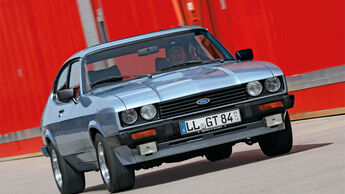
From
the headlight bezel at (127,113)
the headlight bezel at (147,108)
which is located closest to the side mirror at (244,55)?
the headlight bezel at (147,108)

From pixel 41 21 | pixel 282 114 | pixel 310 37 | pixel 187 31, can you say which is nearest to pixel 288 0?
pixel 310 37

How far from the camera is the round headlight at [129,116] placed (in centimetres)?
710

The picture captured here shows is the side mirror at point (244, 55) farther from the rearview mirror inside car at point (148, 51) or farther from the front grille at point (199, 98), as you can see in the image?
the front grille at point (199, 98)

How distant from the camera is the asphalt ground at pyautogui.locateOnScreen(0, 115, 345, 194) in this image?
236 inches

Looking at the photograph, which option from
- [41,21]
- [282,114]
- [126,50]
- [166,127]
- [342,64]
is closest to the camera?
[166,127]

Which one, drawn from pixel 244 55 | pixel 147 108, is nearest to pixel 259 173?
pixel 147 108

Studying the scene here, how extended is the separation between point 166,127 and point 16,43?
13121 mm

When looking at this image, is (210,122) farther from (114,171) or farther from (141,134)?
(114,171)

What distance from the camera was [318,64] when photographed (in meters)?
12.4

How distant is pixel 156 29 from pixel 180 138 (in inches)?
358

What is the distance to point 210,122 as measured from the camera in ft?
23.7

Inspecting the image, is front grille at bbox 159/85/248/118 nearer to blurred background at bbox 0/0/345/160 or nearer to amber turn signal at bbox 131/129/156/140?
amber turn signal at bbox 131/129/156/140

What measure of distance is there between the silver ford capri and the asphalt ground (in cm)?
30

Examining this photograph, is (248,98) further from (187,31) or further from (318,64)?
(318,64)
